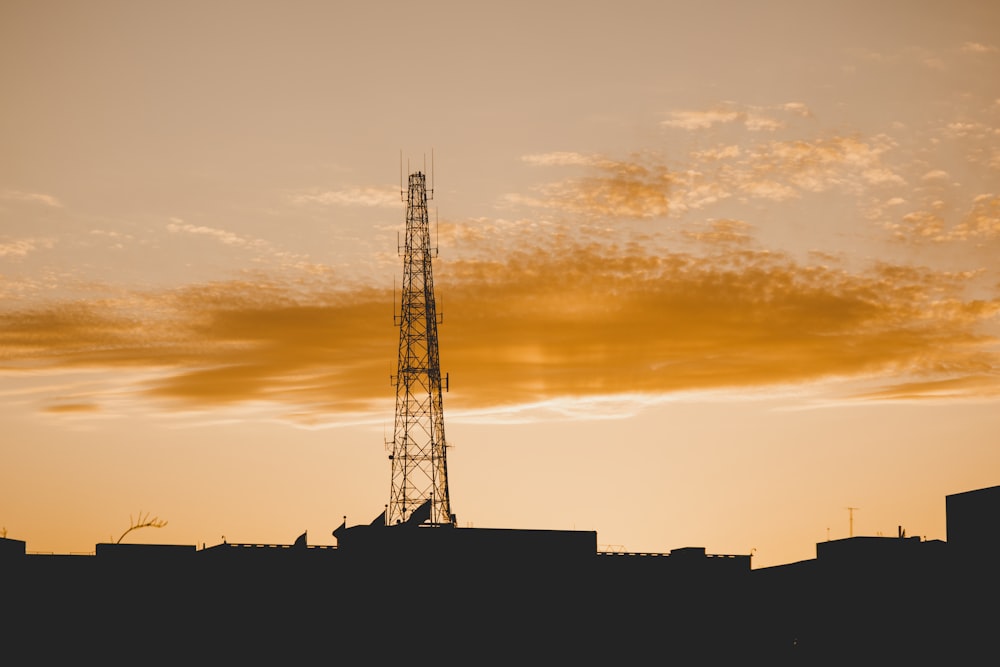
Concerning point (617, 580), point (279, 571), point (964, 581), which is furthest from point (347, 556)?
point (964, 581)

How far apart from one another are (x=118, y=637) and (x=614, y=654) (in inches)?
1753

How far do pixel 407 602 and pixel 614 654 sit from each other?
20.6 metres

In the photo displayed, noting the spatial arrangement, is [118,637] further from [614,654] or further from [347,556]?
[614,654]

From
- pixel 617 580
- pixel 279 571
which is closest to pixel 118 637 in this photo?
pixel 279 571

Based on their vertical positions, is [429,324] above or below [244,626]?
above

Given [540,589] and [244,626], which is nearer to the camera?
[244,626]

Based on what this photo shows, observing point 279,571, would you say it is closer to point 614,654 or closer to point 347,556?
point 347,556

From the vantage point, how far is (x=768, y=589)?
128750 mm

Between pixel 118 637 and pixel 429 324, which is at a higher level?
pixel 429 324

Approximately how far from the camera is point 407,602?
371ft

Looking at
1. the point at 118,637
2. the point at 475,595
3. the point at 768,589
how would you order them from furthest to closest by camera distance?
the point at 768,589
the point at 475,595
the point at 118,637

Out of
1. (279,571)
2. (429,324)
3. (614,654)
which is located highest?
(429,324)

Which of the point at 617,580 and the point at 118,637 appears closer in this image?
the point at 118,637

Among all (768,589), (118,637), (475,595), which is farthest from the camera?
(768,589)
